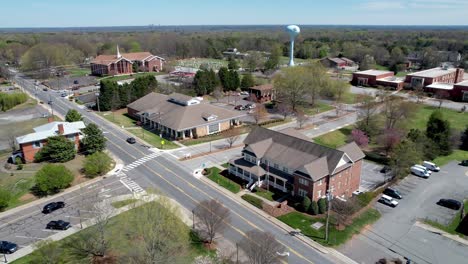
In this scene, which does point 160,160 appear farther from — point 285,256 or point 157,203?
point 285,256

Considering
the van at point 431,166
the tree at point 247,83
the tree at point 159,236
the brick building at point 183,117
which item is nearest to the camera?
the tree at point 159,236

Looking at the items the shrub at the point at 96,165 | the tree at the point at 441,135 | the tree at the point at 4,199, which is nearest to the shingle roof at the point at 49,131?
the shrub at the point at 96,165

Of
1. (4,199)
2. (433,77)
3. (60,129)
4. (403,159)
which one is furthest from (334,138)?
(433,77)

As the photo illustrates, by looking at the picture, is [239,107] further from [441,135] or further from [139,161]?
[441,135]

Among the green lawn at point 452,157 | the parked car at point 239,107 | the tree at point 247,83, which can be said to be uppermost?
the tree at point 247,83

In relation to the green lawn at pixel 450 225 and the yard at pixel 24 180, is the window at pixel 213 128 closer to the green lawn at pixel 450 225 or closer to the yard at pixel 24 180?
the yard at pixel 24 180

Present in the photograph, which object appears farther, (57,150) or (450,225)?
(57,150)
